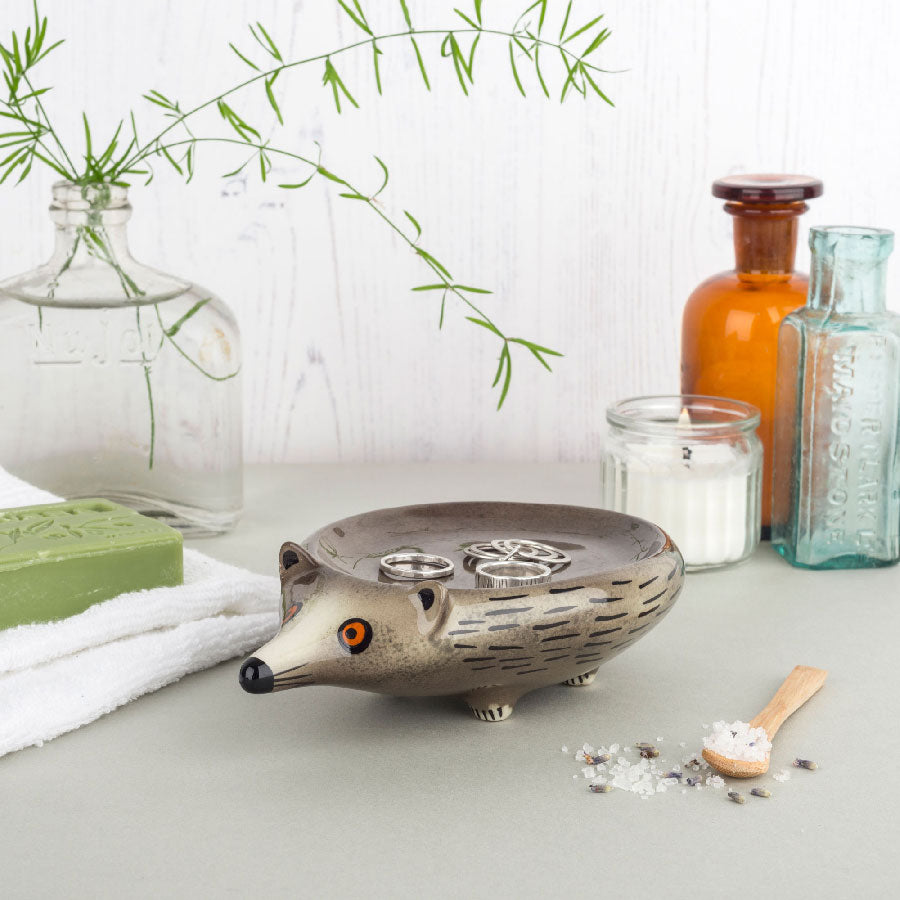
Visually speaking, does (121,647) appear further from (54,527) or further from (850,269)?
(850,269)

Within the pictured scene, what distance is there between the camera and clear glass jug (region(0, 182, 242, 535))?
32.4 inches

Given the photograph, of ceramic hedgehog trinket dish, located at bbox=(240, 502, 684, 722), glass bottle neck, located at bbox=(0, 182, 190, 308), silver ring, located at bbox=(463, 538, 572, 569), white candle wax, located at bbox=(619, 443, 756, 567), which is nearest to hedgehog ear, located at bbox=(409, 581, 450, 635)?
ceramic hedgehog trinket dish, located at bbox=(240, 502, 684, 722)

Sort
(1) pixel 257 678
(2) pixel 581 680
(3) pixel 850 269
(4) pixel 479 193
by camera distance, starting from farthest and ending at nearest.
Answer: (4) pixel 479 193 → (3) pixel 850 269 → (2) pixel 581 680 → (1) pixel 257 678

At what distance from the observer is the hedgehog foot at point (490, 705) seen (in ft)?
1.84

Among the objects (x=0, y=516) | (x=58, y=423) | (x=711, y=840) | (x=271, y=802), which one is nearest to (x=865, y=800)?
(x=711, y=840)

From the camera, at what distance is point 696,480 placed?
775 mm

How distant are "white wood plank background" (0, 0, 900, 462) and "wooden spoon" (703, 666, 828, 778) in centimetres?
47

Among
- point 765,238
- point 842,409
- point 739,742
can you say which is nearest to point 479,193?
point 765,238

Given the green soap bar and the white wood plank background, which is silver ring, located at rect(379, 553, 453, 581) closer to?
the green soap bar

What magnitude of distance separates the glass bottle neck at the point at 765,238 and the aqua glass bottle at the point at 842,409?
58 millimetres

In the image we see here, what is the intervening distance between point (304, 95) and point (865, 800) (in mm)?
711

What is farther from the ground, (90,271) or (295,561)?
(90,271)

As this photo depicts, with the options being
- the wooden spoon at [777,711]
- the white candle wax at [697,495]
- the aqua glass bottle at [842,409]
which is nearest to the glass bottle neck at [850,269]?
the aqua glass bottle at [842,409]

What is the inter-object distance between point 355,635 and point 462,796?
0.08 meters
